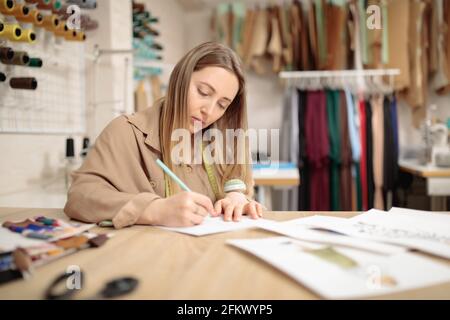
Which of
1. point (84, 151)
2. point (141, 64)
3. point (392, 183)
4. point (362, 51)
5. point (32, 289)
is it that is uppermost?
point (362, 51)

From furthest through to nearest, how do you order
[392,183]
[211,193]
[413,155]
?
[413,155]
[392,183]
[211,193]

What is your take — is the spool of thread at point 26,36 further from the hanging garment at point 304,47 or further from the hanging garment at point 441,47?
the hanging garment at point 441,47

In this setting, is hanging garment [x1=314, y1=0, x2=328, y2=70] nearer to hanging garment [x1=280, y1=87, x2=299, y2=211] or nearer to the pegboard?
hanging garment [x1=280, y1=87, x2=299, y2=211]

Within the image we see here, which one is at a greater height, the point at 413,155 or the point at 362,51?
the point at 362,51

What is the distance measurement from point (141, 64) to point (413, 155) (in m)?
2.36

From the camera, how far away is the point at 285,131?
2.78 m

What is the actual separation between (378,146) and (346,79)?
2.13ft

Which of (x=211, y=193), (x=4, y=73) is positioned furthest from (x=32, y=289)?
(x=4, y=73)

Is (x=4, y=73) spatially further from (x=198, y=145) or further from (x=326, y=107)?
(x=326, y=107)

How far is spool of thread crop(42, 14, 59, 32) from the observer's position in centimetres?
128

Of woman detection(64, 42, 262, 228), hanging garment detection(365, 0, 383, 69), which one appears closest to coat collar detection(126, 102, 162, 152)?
woman detection(64, 42, 262, 228)

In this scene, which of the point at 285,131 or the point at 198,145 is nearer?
the point at 198,145

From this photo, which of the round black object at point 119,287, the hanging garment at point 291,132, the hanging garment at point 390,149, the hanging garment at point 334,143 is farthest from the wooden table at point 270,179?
the round black object at point 119,287

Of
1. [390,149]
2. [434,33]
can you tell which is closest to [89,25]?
[390,149]
